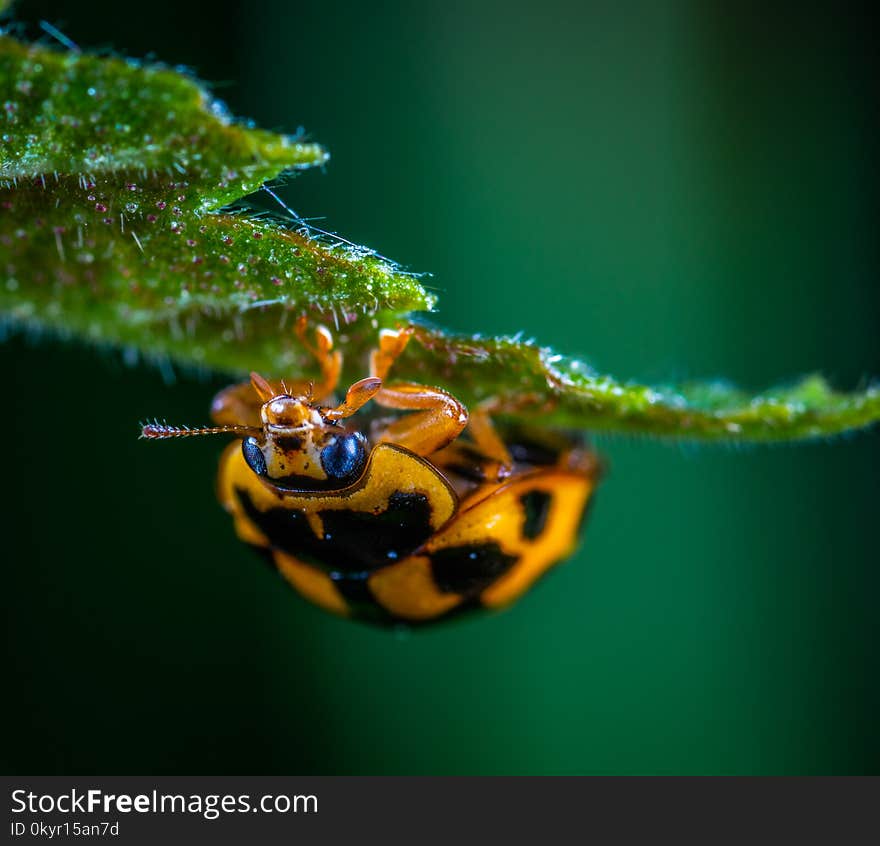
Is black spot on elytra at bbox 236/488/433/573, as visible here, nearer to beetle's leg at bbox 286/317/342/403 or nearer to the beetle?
the beetle

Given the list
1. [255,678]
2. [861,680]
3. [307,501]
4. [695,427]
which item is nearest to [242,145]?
[307,501]

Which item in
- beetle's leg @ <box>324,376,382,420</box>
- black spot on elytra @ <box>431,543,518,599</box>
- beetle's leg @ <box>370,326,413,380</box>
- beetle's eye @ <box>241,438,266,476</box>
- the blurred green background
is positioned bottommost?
black spot on elytra @ <box>431,543,518,599</box>

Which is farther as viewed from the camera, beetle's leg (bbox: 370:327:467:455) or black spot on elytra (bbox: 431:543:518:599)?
black spot on elytra (bbox: 431:543:518:599)

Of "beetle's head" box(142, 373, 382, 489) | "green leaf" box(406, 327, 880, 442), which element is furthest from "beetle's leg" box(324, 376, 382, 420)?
"green leaf" box(406, 327, 880, 442)

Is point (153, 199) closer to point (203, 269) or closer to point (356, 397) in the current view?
point (203, 269)

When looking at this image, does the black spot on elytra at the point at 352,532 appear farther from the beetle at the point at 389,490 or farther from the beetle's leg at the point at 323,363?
the beetle's leg at the point at 323,363

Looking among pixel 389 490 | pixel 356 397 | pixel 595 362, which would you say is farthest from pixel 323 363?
pixel 595 362

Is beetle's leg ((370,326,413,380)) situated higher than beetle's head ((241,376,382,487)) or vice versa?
beetle's leg ((370,326,413,380))

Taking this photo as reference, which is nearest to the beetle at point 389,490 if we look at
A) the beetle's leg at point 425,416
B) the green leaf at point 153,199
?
the beetle's leg at point 425,416
